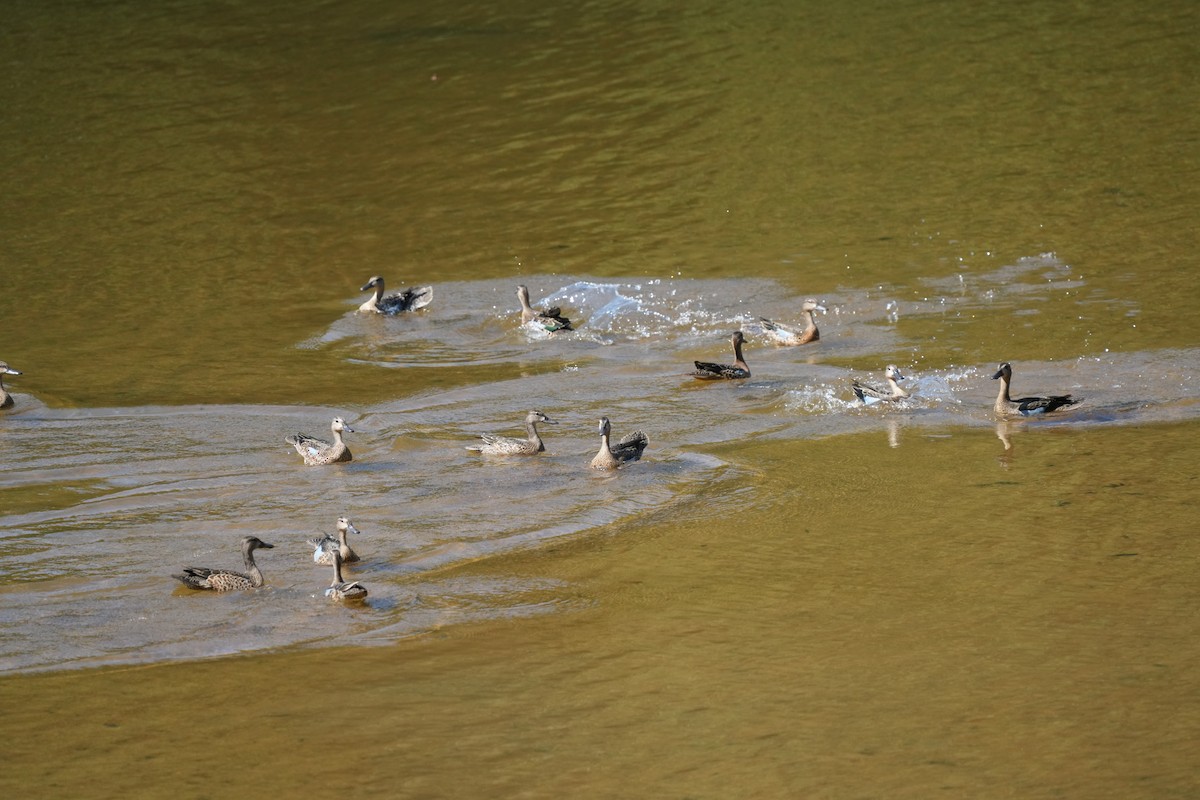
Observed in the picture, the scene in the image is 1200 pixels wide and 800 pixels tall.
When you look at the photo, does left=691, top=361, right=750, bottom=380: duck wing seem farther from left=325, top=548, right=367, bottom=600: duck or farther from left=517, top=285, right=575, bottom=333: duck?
left=325, top=548, right=367, bottom=600: duck

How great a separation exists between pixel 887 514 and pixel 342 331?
798cm

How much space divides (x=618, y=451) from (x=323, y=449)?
2311 mm

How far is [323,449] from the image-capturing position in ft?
40.0

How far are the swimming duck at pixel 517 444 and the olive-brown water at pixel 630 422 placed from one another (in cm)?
14

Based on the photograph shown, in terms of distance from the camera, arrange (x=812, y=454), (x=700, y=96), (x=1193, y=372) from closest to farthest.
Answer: (x=812, y=454), (x=1193, y=372), (x=700, y=96)

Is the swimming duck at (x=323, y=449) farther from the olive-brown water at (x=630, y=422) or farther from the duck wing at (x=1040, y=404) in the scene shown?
the duck wing at (x=1040, y=404)

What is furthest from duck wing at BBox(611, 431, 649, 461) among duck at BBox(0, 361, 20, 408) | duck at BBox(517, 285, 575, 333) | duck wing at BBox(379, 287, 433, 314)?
duck at BBox(0, 361, 20, 408)

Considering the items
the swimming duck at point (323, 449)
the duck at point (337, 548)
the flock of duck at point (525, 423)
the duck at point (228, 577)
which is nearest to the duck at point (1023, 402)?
the flock of duck at point (525, 423)

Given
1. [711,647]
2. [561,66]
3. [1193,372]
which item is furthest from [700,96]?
[711,647]

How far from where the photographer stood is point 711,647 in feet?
28.2

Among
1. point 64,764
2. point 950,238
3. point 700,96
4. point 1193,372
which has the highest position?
point 700,96

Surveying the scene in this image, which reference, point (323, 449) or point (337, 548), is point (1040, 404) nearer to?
point (323, 449)

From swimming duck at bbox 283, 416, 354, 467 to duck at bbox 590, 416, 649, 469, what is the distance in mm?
1969

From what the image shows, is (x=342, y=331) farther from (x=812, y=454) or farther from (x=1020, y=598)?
(x=1020, y=598)
